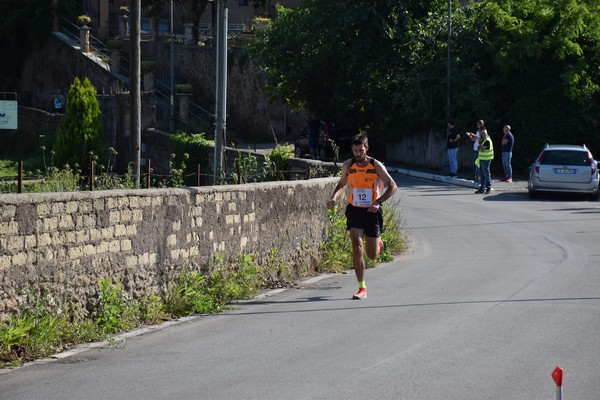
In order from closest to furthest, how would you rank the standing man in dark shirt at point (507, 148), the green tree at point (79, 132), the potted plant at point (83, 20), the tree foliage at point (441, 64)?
1. the standing man in dark shirt at point (507, 148)
2. the tree foliage at point (441, 64)
3. the green tree at point (79, 132)
4. the potted plant at point (83, 20)

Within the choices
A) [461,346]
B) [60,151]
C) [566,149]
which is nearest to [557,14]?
[566,149]

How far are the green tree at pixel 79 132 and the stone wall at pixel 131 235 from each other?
24.2m

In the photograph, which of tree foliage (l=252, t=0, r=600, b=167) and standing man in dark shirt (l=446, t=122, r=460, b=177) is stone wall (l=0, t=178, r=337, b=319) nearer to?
standing man in dark shirt (l=446, t=122, r=460, b=177)

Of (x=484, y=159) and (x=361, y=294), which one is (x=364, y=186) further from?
(x=484, y=159)

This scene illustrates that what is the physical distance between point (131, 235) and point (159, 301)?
753 mm

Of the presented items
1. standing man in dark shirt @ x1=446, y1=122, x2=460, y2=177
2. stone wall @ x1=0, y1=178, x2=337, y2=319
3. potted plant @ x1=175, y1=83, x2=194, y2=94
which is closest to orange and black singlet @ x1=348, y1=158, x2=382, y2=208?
stone wall @ x1=0, y1=178, x2=337, y2=319

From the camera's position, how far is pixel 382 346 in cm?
955

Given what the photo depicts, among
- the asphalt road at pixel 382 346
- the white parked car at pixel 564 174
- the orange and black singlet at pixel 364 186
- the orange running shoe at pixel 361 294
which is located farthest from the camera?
the white parked car at pixel 564 174

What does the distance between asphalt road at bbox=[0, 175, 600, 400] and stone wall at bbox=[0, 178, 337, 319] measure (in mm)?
695

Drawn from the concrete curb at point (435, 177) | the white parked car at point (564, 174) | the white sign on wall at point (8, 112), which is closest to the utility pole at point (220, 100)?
the white parked car at point (564, 174)

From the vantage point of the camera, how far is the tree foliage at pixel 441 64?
35.8 meters

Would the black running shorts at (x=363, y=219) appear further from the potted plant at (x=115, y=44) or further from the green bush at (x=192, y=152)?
the potted plant at (x=115, y=44)

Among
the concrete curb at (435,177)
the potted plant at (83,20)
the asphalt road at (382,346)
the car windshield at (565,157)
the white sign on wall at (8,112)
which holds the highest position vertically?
the potted plant at (83,20)

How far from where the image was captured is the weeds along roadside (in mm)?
9266
